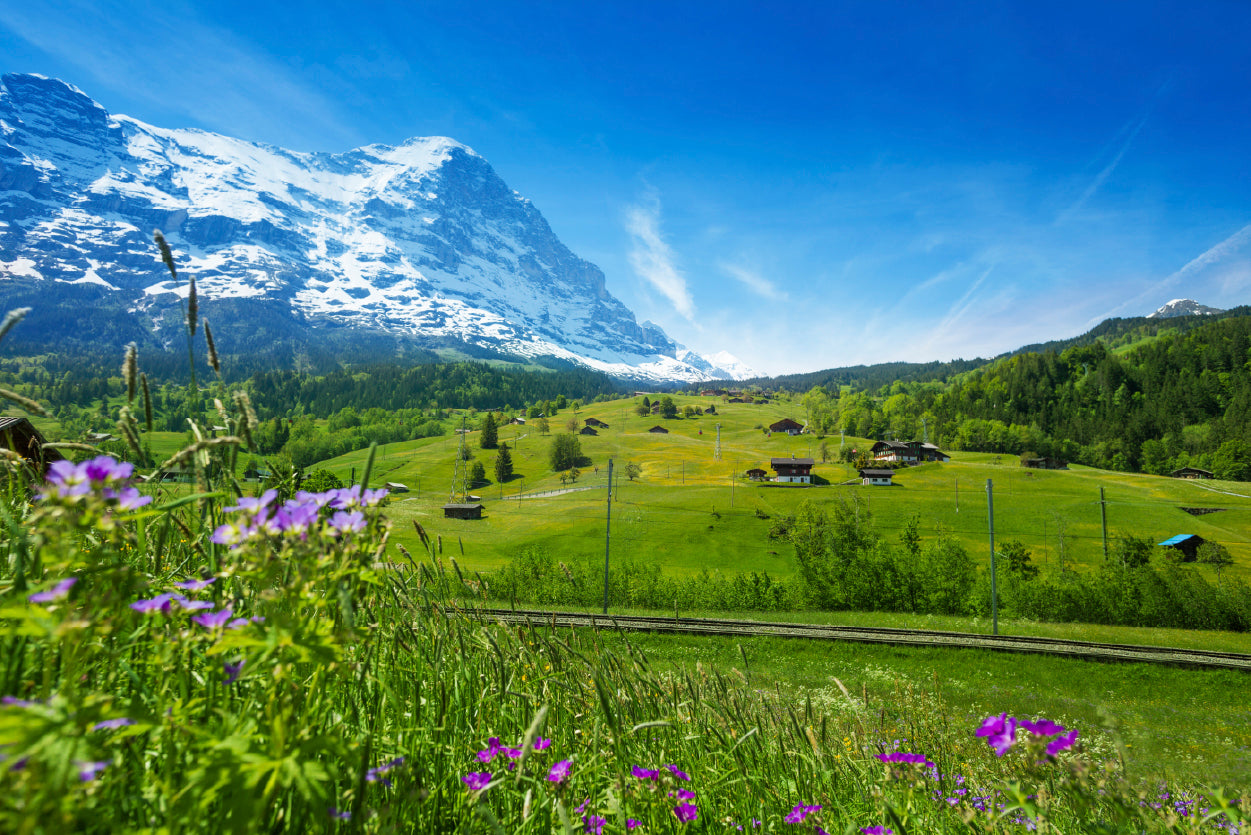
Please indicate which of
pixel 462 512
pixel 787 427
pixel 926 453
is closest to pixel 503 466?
pixel 462 512

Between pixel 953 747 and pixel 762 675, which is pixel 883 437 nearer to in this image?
pixel 762 675

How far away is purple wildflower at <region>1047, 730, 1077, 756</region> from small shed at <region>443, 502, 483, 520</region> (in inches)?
3338

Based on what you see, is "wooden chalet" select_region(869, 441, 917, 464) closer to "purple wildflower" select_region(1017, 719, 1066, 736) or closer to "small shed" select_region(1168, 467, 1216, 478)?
"small shed" select_region(1168, 467, 1216, 478)

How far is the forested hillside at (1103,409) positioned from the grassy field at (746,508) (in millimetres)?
22667

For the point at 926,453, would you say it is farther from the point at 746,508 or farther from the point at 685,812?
the point at 685,812

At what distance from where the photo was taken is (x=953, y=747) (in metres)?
3.91

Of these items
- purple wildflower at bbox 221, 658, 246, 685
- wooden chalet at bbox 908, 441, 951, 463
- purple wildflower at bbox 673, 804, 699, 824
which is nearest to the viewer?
purple wildflower at bbox 221, 658, 246, 685

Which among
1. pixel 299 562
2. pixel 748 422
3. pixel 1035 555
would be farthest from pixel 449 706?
pixel 748 422

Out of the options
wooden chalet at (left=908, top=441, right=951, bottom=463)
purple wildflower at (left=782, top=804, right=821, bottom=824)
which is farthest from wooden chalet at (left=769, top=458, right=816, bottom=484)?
purple wildflower at (left=782, top=804, right=821, bottom=824)

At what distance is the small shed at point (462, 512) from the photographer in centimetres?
8169

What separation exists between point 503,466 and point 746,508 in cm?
5305

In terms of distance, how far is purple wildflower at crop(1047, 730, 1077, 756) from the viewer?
1.49 metres

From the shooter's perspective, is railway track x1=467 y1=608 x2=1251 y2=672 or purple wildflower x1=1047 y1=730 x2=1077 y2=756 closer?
purple wildflower x1=1047 y1=730 x2=1077 y2=756

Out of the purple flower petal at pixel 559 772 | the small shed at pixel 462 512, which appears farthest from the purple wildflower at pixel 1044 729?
the small shed at pixel 462 512
